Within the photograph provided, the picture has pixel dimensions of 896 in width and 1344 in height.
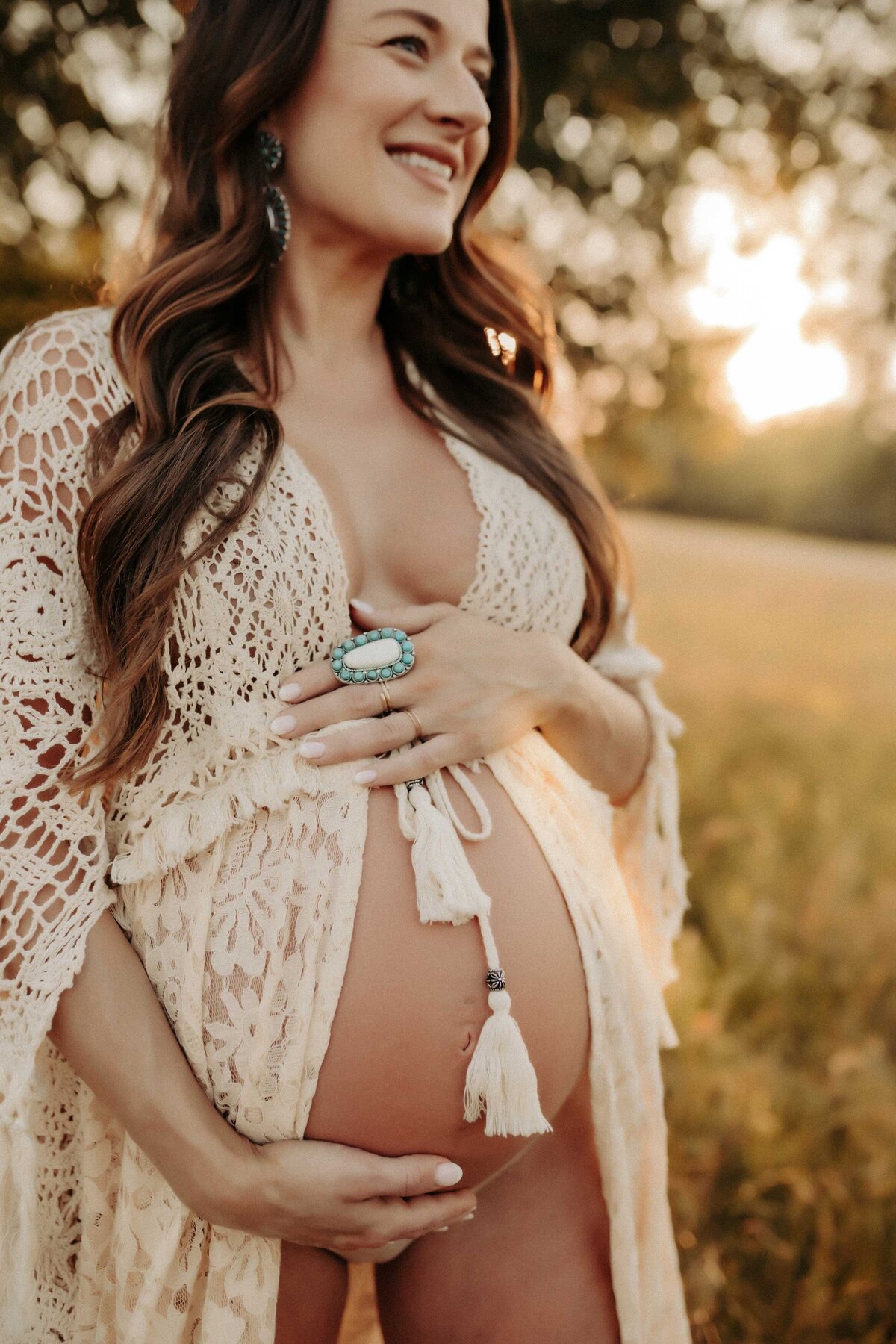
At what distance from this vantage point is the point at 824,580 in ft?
30.6

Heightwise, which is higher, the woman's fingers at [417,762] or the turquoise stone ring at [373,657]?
the turquoise stone ring at [373,657]

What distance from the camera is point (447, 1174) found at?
4.44ft

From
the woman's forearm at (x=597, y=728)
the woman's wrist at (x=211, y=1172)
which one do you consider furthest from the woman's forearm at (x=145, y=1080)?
the woman's forearm at (x=597, y=728)

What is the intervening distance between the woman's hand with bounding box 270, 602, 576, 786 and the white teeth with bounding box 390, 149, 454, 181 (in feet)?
2.26

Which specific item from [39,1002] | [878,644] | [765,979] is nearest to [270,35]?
[39,1002]

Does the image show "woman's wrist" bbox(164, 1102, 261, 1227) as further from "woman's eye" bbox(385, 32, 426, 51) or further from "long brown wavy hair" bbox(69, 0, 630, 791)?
"woman's eye" bbox(385, 32, 426, 51)

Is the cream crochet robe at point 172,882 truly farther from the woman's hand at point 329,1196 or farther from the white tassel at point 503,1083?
the white tassel at point 503,1083

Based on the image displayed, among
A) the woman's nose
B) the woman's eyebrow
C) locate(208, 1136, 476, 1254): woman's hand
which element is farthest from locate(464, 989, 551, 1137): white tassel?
the woman's eyebrow

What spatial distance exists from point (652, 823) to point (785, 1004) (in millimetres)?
1668

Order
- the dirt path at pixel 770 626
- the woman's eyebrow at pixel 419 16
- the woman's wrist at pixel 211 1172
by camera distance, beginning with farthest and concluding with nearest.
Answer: the dirt path at pixel 770 626 → the woman's eyebrow at pixel 419 16 → the woman's wrist at pixel 211 1172

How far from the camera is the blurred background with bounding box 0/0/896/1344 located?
2369mm

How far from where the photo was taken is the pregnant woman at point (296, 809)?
4.27 ft

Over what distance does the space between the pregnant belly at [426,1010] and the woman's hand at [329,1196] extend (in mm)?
41

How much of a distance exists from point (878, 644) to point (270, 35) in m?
6.37
